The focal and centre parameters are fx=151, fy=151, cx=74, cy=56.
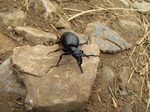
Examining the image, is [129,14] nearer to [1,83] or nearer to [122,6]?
[122,6]

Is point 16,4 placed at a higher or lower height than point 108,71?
higher

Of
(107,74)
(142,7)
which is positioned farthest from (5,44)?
(142,7)

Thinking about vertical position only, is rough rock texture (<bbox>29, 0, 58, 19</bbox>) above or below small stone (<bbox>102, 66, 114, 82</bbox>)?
above

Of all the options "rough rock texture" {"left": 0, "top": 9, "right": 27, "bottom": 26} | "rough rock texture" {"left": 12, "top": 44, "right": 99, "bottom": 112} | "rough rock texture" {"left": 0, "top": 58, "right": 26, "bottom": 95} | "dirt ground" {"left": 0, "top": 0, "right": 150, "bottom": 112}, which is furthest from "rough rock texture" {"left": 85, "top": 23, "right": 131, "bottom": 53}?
"rough rock texture" {"left": 0, "top": 58, "right": 26, "bottom": 95}

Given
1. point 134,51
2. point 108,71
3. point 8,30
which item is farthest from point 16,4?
point 134,51

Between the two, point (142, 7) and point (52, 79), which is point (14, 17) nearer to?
point (52, 79)

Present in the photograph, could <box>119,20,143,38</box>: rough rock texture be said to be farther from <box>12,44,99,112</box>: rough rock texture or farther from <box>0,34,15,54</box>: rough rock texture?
<box>0,34,15,54</box>: rough rock texture
